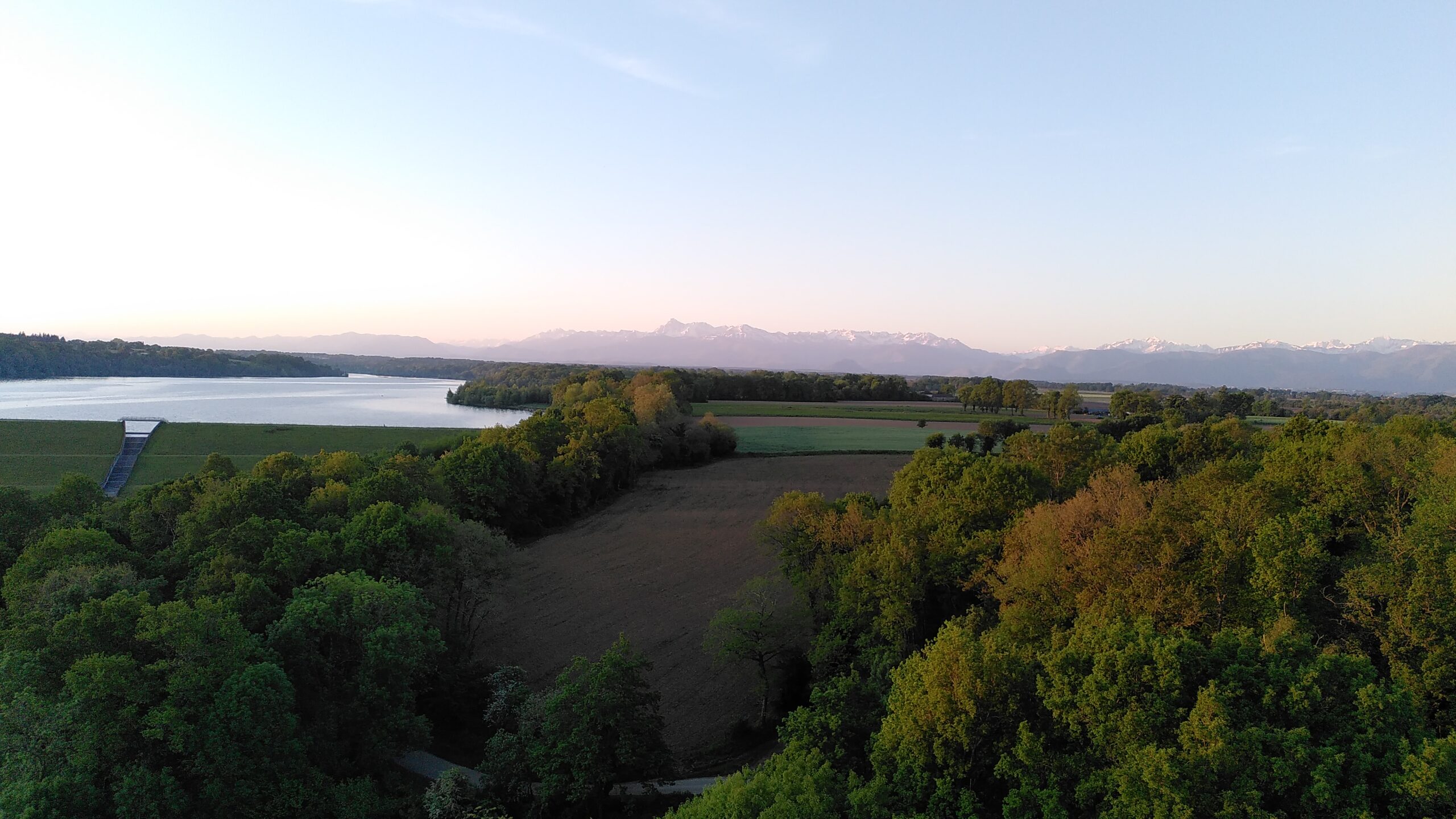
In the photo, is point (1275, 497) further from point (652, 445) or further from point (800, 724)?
point (652, 445)

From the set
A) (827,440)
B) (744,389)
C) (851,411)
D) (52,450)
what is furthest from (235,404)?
(851,411)

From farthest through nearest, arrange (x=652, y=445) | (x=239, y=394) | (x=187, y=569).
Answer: (x=239, y=394) → (x=652, y=445) → (x=187, y=569)

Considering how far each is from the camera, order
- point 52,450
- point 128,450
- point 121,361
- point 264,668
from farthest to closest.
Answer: point 121,361
point 128,450
point 52,450
point 264,668

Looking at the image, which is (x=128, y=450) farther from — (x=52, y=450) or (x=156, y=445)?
(x=52, y=450)

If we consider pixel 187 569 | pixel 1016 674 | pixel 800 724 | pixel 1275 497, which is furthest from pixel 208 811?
pixel 1275 497

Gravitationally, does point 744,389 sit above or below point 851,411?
above

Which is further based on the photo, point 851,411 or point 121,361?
point 121,361
